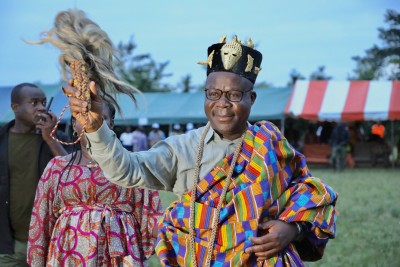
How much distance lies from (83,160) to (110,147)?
1.81 meters

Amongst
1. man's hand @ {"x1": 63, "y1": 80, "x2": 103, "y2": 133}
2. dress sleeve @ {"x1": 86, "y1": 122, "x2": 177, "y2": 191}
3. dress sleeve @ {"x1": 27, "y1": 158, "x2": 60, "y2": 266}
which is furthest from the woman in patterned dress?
man's hand @ {"x1": 63, "y1": 80, "x2": 103, "y2": 133}

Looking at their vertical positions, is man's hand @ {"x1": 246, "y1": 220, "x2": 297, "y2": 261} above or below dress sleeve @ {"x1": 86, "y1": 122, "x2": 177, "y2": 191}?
below

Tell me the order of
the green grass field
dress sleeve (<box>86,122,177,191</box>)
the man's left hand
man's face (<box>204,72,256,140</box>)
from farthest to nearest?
1. the green grass field
2. the man's left hand
3. man's face (<box>204,72,256,140</box>)
4. dress sleeve (<box>86,122,177,191</box>)

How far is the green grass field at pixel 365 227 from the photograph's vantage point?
8.68 m

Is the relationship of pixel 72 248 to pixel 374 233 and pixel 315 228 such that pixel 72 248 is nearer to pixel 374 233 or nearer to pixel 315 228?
pixel 315 228

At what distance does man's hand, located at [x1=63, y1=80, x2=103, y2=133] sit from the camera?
2.78m

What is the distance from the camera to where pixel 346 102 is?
25094 mm

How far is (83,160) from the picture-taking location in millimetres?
4691

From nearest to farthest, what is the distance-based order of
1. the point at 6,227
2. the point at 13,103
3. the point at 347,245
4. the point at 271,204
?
the point at 271,204, the point at 6,227, the point at 13,103, the point at 347,245

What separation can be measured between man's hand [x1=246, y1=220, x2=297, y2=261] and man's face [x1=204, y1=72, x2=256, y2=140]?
19.6 inches

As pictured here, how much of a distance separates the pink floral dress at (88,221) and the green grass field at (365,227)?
384cm

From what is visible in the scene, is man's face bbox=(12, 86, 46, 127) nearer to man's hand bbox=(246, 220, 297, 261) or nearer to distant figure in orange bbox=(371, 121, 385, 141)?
man's hand bbox=(246, 220, 297, 261)

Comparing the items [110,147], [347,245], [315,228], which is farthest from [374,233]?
[110,147]

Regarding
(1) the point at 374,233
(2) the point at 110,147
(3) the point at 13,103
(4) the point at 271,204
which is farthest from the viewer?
(1) the point at 374,233
